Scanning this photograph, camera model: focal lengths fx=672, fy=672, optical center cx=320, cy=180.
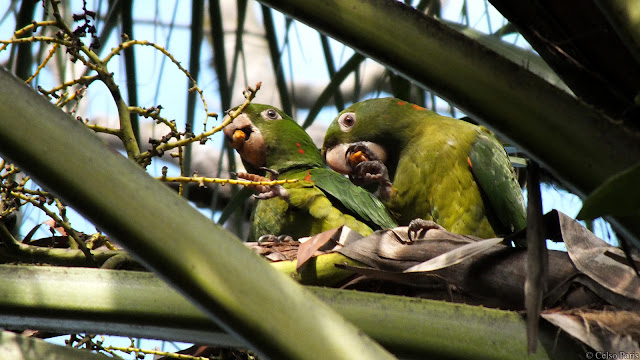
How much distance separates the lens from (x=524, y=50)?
1.09 meters

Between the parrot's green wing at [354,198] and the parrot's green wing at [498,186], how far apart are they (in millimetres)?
281

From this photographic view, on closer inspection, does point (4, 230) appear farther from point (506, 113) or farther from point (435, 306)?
point (506, 113)

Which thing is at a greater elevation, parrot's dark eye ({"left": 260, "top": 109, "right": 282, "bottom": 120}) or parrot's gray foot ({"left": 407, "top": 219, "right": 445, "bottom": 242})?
parrot's dark eye ({"left": 260, "top": 109, "right": 282, "bottom": 120})

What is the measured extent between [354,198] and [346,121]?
0.31 meters

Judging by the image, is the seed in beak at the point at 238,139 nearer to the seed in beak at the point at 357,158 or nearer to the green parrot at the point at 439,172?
the green parrot at the point at 439,172

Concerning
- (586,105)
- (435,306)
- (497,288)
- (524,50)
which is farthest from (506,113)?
(524,50)

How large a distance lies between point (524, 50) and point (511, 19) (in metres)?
0.44

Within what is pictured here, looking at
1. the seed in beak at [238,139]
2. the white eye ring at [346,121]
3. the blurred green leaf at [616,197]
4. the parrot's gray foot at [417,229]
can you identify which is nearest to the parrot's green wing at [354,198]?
the white eye ring at [346,121]

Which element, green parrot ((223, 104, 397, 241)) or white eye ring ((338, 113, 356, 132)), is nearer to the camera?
green parrot ((223, 104, 397, 241))

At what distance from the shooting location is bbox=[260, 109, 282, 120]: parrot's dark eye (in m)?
2.21

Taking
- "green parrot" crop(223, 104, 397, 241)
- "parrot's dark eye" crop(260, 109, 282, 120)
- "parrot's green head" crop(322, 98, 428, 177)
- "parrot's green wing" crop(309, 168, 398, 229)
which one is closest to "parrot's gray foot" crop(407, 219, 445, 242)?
"green parrot" crop(223, 104, 397, 241)

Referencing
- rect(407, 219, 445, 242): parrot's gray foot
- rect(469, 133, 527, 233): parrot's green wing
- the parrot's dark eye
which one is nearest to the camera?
rect(407, 219, 445, 242): parrot's gray foot

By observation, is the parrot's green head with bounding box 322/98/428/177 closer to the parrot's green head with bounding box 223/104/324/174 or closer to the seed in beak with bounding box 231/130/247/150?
the parrot's green head with bounding box 223/104/324/174

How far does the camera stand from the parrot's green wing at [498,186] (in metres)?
1.84
